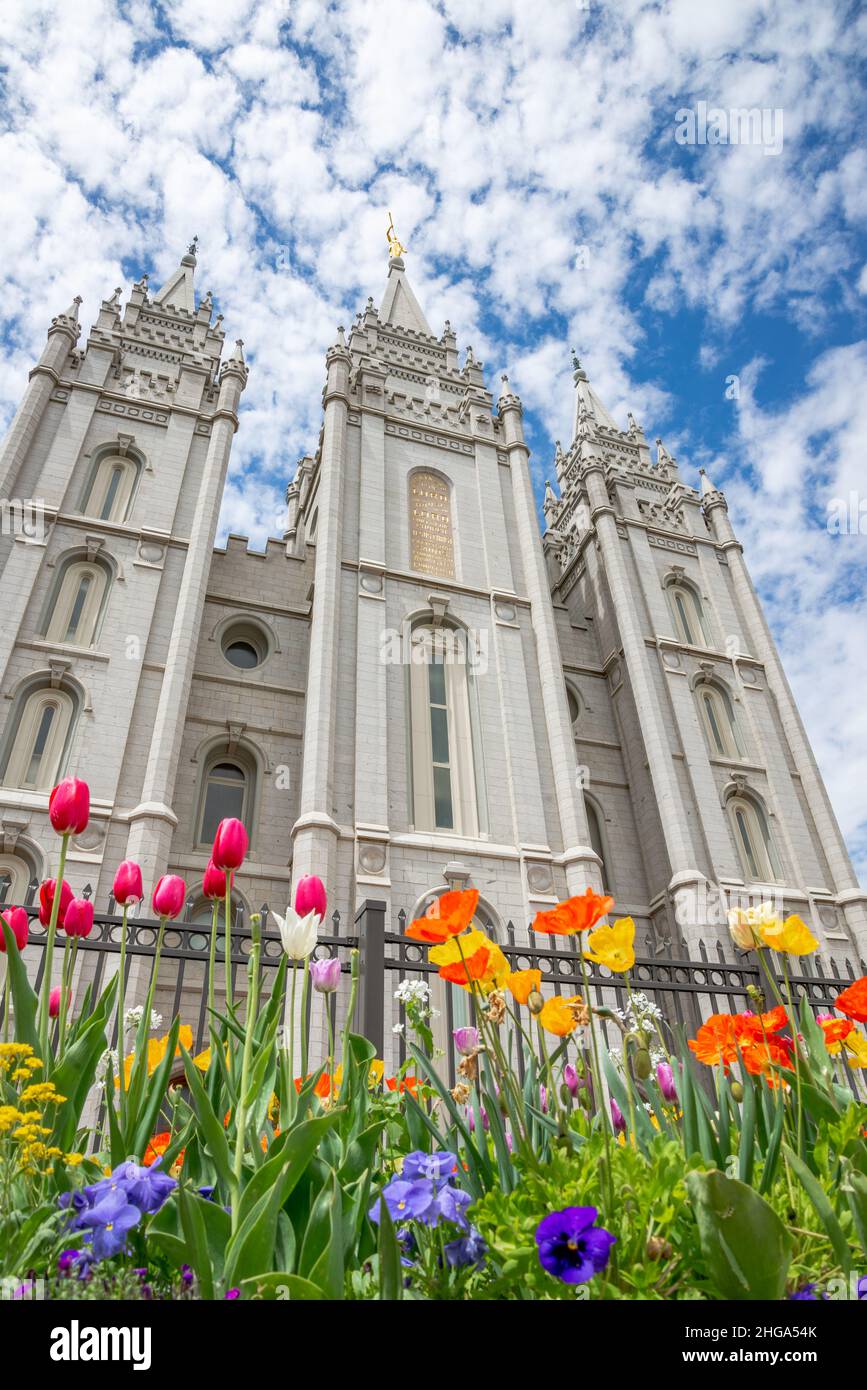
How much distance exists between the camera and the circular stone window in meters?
17.8

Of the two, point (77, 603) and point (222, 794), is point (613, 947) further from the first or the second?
point (77, 603)

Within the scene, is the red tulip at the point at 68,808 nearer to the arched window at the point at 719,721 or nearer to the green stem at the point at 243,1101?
the green stem at the point at 243,1101

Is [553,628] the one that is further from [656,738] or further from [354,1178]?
[354,1178]

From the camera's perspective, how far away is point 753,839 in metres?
18.4

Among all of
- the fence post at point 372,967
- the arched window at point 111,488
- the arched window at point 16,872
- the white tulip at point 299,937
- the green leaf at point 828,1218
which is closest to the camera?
the green leaf at point 828,1218

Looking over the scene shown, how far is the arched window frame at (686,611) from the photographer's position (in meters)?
21.9

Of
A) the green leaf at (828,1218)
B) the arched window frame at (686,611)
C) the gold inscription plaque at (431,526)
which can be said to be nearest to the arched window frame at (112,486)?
the gold inscription plaque at (431,526)

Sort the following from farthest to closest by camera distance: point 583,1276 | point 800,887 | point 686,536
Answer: point 686,536 → point 800,887 → point 583,1276

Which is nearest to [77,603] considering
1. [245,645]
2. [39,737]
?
[39,737]

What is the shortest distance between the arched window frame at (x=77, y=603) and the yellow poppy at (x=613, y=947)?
48.8 feet

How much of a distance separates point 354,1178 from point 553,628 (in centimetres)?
1629

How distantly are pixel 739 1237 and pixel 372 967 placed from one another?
471 cm
